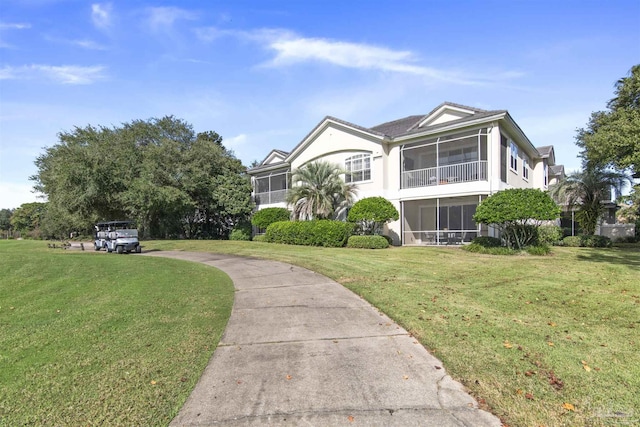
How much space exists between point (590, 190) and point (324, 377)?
24417 millimetres

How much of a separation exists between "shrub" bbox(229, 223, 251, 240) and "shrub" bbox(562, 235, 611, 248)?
69.6 feet

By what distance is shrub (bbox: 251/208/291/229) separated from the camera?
24.4m

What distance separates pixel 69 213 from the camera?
2738 centimetres

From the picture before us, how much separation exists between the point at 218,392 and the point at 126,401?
2.60 ft

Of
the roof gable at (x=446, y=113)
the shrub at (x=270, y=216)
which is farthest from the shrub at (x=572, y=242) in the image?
the shrub at (x=270, y=216)

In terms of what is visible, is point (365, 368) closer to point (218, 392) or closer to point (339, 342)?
point (339, 342)

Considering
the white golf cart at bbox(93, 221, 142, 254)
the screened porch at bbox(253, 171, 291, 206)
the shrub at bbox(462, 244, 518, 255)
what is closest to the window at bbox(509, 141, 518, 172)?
the shrub at bbox(462, 244, 518, 255)

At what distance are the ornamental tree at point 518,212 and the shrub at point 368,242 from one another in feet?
15.2

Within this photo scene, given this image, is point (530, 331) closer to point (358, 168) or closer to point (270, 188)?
point (358, 168)

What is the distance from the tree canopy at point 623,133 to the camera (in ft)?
38.8

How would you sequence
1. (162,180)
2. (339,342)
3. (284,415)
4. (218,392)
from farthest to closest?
(162,180)
(339,342)
(218,392)
(284,415)

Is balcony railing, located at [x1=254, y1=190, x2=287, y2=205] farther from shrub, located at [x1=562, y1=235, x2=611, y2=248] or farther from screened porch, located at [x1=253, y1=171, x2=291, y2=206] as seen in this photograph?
shrub, located at [x1=562, y1=235, x2=611, y2=248]

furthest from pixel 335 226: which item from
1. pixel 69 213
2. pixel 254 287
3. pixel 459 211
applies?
pixel 69 213

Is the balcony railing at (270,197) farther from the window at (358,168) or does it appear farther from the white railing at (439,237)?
the white railing at (439,237)
